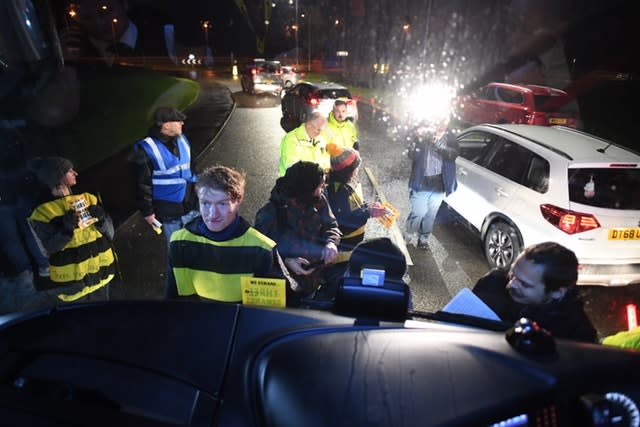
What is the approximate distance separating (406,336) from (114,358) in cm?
89

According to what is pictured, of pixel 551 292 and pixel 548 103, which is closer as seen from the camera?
pixel 551 292

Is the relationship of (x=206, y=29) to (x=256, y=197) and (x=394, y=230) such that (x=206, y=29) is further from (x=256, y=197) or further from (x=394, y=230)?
(x=394, y=230)

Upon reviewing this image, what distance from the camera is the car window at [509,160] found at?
4812mm

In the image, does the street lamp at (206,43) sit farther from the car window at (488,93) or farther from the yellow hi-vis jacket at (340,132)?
the yellow hi-vis jacket at (340,132)

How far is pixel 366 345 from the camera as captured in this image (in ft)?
3.78

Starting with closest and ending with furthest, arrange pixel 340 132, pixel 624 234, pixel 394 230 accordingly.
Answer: pixel 624 234 → pixel 340 132 → pixel 394 230

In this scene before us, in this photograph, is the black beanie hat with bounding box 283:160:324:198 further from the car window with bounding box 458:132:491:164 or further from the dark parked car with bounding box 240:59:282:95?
the dark parked car with bounding box 240:59:282:95

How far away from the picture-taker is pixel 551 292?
2.06 metres

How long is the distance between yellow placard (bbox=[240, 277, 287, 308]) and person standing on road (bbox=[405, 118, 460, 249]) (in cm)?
377

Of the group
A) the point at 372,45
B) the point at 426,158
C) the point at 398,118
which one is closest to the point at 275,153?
the point at 426,158

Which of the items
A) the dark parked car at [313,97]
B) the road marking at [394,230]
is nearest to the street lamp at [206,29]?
the dark parked car at [313,97]

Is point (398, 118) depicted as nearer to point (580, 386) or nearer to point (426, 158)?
point (426, 158)

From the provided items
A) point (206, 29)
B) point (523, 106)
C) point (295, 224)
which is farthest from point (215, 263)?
point (206, 29)

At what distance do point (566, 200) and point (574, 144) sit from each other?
0.95 m
